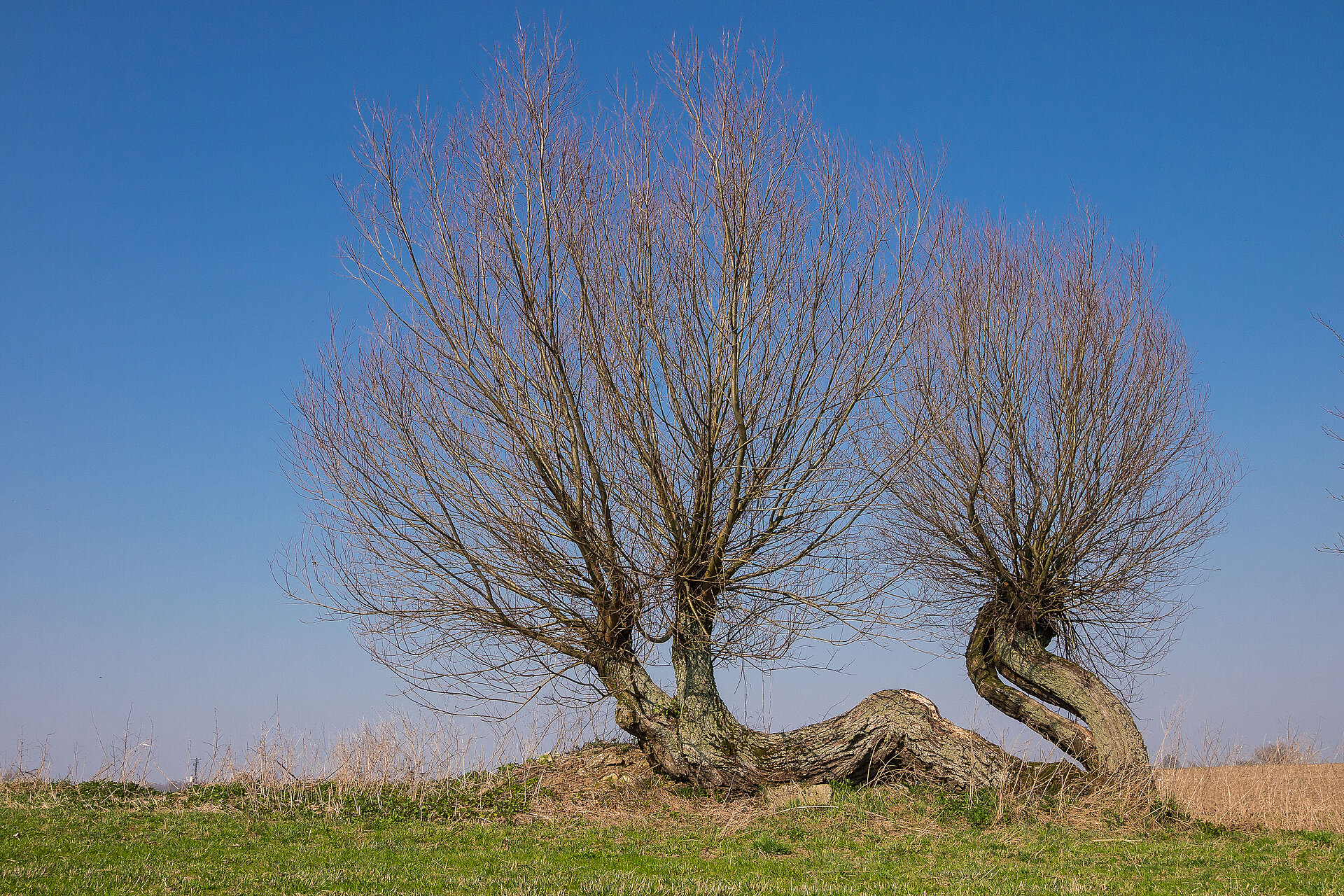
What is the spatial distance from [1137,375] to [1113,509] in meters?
2.33

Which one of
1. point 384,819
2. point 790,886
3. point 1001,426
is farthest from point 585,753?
point 1001,426

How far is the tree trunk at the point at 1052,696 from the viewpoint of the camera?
48.5 ft

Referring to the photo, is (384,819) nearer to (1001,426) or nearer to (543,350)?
(543,350)

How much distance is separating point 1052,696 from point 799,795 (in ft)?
17.9

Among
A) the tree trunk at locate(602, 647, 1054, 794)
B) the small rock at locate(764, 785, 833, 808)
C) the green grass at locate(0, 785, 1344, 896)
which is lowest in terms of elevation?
the green grass at locate(0, 785, 1344, 896)

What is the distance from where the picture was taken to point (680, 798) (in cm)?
1289

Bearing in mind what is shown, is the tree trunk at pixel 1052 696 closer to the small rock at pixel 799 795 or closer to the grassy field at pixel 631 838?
the grassy field at pixel 631 838

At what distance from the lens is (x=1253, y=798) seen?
13.9 m

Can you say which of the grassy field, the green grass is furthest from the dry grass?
the green grass

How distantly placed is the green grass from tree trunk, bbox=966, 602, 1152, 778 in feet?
6.25

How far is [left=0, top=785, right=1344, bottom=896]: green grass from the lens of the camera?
26.5 ft

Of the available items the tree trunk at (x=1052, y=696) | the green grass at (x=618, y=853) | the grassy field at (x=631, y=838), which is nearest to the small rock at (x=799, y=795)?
the grassy field at (x=631, y=838)

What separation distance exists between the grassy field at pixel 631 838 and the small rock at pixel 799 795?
0.08 metres

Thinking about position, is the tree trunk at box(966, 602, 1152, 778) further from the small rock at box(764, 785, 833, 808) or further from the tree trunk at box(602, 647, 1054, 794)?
the small rock at box(764, 785, 833, 808)
